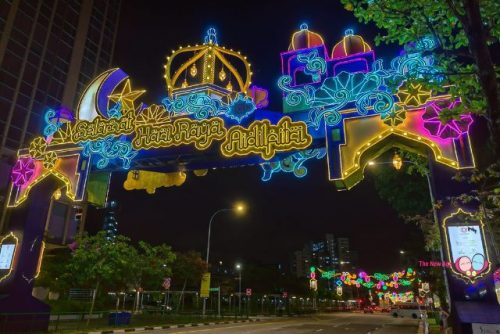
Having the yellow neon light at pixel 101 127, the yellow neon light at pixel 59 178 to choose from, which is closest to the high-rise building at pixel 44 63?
the yellow neon light at pixel 59 178

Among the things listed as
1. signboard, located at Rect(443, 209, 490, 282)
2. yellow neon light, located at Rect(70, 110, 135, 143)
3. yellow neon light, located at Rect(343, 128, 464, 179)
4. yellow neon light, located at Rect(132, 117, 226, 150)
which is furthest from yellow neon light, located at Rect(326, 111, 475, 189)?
yellow neon light, located at Rect(70, 110, 135, 143)

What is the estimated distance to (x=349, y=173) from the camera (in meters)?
10.9

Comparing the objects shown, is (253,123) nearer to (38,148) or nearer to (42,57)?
(38,148)

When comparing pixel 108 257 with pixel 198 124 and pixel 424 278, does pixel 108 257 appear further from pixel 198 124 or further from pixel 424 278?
pixel 424 278

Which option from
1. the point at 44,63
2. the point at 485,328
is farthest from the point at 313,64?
the point at 44,63

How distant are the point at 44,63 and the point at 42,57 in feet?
2.67

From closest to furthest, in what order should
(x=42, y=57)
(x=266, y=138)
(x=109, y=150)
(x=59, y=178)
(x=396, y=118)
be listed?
(x=396, y=118) < (x=266, y=138) < (x=109, y=150) < (x=59, y=178) < (x=42, y=57)

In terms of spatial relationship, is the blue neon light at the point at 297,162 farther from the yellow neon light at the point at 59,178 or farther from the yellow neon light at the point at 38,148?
the yellow neon light at the point at 38,148

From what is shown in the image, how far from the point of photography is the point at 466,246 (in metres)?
8.77

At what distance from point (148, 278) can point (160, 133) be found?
68.9 feet

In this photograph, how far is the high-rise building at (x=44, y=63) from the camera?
50031mm

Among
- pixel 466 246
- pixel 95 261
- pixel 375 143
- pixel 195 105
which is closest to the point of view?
pixel 466 246

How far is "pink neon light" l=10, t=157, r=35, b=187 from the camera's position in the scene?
15094mm

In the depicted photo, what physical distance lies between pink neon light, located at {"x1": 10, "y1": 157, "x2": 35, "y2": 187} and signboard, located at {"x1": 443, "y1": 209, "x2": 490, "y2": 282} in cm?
1409
